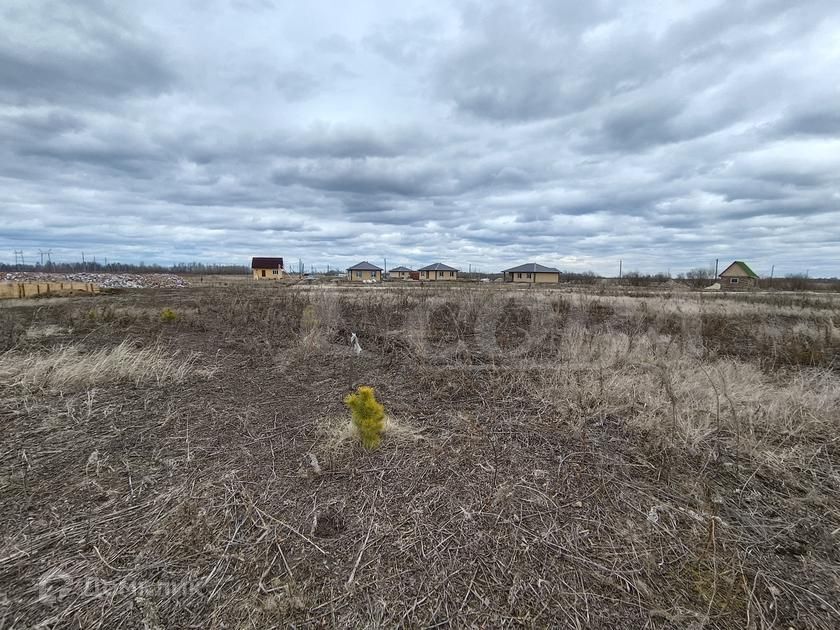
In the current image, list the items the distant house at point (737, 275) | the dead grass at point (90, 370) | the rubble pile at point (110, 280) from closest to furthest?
the dead grass at point (90, 370), the rubble pile at point (110, 280), the distant house at point (737, 275)

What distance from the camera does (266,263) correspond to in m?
65.2

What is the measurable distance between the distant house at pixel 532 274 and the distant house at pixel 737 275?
84.3ft

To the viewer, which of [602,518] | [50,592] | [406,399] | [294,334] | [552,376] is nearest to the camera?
[50,592]

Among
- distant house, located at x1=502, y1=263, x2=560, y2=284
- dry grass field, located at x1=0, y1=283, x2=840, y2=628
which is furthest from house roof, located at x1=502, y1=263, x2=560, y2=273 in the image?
dry grass field, located at x1=0, y1=283, x2=840, y2=628

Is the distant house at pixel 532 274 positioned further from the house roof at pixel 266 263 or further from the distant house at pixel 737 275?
the house roof at pixel 266 263

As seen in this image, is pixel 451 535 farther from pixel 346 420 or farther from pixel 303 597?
pixel 346 420

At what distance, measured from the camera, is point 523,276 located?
7612 cm

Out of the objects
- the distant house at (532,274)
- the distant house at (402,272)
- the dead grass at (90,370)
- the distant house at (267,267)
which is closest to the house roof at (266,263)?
the distant house at (267,267)

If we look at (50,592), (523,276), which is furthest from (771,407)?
(523,276)

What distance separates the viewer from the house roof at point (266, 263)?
64.7 meters

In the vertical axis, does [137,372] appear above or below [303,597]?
above

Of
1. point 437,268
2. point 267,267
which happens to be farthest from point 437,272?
point 267,267

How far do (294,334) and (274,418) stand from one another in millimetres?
4675

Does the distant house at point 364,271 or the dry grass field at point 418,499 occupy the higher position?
the distant house at point 364,271
